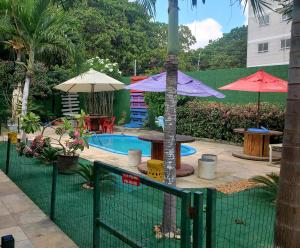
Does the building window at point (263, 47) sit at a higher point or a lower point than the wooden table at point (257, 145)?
higher

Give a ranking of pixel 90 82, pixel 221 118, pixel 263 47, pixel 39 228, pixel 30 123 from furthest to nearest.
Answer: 1. pixel 263 47
2. pixel 90 82
3. pixel 221 118
4. pixel 30 123
5. pixel 39 228

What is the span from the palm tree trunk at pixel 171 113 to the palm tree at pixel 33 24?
5380 mm

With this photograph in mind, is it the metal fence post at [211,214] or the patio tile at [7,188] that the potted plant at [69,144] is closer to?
the patio tile at [7,188]

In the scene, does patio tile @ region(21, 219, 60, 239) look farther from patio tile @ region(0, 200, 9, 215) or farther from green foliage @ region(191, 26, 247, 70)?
green foliage @ region(191, 26, 247, 70)

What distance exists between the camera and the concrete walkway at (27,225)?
4.02 meters

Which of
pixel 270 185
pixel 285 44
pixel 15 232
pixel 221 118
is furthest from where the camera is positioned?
pixel 285 44

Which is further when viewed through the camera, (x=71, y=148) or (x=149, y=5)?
(x=71, y=148)

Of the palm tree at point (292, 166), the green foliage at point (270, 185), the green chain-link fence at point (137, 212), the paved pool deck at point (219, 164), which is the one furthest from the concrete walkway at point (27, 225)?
the green foliage at point (270, 185)

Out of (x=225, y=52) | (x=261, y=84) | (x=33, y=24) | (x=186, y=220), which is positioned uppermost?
(x=225, y=52)

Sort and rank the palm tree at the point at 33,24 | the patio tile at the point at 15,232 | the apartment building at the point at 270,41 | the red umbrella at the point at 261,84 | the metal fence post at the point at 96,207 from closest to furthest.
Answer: the metal fence post at the point at 96,207 < the patio tile at the point at 15,232 < the palm tree at the point at 33,24 < the red umbrella at the point at 261,84 < the apartment building at the point at 270,41

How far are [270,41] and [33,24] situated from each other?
26.2 m

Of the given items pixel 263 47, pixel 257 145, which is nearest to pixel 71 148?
pixel 257 145

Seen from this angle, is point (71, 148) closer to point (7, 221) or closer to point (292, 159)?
point (7, 221)

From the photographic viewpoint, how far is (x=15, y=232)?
429 cm
